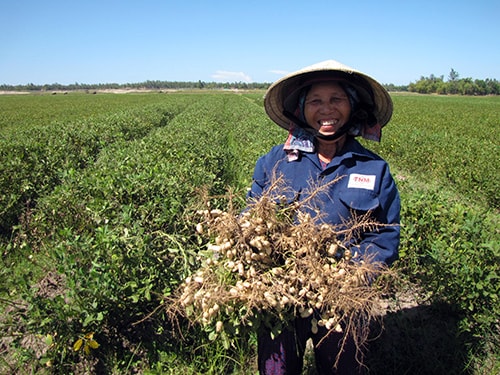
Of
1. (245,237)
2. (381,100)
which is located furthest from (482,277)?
(245,237)

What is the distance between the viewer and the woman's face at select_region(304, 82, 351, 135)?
6.26 feet

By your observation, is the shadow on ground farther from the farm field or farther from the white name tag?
the white name tag

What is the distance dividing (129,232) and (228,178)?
12.8 feet

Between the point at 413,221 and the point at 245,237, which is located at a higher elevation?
the point at 245,237

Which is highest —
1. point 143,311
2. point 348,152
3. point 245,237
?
point 348,152

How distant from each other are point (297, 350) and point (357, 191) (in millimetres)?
975

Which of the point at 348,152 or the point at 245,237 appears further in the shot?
the point at 348,152

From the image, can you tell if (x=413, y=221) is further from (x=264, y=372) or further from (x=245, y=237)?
(x=245, y=237)

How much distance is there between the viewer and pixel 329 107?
→ 1903 mm

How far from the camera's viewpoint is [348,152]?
187cm

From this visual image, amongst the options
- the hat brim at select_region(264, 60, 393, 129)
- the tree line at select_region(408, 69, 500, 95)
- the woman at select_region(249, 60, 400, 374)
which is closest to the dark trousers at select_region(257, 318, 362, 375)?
the woman at select_region(249, 60, 400, 374)

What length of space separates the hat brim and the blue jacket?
0.37m

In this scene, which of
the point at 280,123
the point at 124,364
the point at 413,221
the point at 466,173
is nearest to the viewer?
the point at 280,123

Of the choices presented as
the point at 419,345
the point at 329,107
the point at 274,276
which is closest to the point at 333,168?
the point at 329,107
